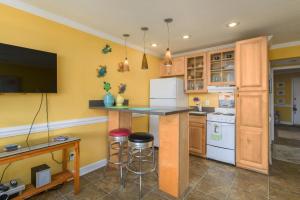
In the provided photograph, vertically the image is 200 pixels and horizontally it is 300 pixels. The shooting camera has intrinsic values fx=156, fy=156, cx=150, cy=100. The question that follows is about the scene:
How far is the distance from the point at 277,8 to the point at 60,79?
3138 mm

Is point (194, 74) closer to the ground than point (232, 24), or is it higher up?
closer to the ground

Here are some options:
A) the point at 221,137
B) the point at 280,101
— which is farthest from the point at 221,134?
the point at 280,101

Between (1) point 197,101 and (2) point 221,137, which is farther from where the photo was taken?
(1) point 197,101

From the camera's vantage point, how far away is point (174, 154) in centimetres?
200

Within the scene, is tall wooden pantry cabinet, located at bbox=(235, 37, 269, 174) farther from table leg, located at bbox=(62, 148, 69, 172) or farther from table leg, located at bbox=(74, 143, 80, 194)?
table leg, located at bbox=(62, 148, 69, 172)

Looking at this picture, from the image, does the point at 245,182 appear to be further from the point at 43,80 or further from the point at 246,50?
the point at 43,80

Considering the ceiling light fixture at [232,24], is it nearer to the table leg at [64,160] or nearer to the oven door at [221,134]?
the oven door at [221,134]

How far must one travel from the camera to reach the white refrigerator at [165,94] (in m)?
3.57

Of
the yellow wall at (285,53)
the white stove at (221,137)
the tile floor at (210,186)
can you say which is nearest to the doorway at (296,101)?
the yellow wall at (285,53)

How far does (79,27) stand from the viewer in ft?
8.27

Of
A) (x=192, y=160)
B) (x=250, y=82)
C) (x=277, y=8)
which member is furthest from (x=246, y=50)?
(x=192, y=160)

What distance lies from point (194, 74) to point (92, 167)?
2.97 metres

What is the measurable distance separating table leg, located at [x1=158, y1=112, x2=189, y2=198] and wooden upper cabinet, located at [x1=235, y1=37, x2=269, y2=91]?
1.48 m

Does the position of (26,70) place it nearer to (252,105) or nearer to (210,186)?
(210,186)
